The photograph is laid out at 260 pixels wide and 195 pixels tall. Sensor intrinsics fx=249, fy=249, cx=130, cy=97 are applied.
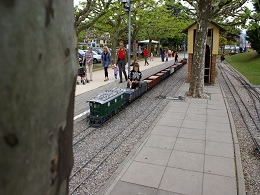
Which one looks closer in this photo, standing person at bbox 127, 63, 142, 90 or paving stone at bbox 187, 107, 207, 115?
paving stone at bbox 187, 107, 207, 115

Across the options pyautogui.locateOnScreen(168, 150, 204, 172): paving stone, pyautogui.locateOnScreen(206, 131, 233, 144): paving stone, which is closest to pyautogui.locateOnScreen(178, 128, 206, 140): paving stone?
pyautogui.locateOnScreen(206, 131, 233, 144): paving stone

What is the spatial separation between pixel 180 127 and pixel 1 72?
7231 millimetres

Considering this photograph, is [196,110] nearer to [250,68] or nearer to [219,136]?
[219,136]

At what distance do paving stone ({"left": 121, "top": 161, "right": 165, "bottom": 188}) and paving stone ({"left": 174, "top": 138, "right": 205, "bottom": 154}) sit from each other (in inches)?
45.6

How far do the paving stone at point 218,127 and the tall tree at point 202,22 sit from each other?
4083 mm

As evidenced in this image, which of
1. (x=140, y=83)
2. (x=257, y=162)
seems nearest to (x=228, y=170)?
(x=257, y=162)

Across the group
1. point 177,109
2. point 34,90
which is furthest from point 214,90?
point 34,90

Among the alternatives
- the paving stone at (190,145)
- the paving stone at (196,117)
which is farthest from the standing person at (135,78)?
the paving stone at (190,145)

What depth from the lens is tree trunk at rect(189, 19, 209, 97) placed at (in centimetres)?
1133

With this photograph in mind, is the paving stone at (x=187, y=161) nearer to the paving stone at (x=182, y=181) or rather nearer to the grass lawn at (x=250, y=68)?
the paving stone at (x=182, y=181)

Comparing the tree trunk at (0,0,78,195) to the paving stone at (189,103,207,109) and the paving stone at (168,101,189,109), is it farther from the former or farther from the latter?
the paving stone at (189,103,207,109)

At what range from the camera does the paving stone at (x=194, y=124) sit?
7.66 m

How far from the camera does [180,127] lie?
767cm

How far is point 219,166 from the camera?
5230 mm
